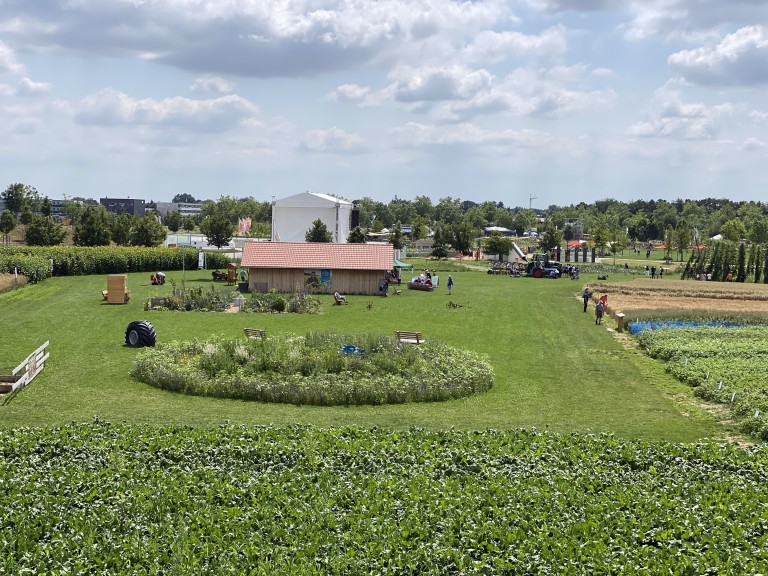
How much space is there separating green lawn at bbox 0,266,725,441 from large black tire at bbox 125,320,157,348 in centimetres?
67

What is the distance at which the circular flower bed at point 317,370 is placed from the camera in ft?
79.6

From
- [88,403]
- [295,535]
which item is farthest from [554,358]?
[295,535]

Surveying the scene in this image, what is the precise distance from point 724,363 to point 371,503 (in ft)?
61.6

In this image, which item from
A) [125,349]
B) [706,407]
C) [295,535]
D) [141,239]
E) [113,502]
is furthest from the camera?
[141,239]

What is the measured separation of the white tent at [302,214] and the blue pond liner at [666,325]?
62.5 m

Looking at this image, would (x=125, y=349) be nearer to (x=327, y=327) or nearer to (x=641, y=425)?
(x=327, y=327)

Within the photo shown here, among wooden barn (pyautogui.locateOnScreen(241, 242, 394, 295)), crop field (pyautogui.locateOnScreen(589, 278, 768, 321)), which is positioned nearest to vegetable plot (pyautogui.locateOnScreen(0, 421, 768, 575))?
crop field (pyautogui.locateOnScreen(589, 278, 768, 321))

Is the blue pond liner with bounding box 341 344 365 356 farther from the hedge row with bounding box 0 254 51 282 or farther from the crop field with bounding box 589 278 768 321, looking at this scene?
the hedge row with bounding box 0 254 51 282

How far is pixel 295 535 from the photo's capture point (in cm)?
1438

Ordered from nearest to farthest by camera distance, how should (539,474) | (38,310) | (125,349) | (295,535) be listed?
1. (295,535)
2. (539,474)
3. (125,349)
4. (38,310)

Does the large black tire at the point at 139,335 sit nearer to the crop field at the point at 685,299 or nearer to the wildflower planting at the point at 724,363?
the wildflower planting at the point at 724,363

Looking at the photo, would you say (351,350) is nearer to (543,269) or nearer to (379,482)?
(379,482)

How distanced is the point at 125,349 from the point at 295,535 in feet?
61.4

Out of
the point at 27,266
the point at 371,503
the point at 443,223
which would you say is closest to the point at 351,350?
the point at 371,503
